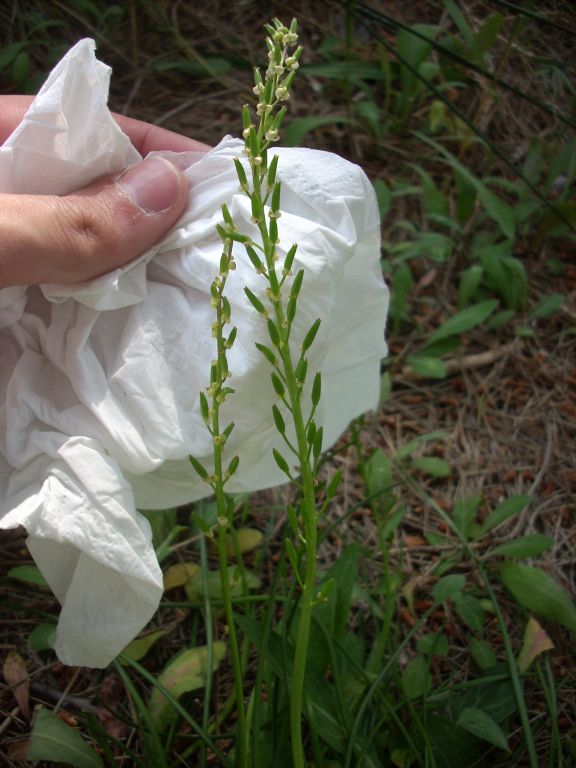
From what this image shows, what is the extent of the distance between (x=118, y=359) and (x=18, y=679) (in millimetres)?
494

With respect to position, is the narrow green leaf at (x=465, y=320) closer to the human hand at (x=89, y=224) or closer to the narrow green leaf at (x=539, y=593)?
the narrow green leaf at (x=539, y=593)

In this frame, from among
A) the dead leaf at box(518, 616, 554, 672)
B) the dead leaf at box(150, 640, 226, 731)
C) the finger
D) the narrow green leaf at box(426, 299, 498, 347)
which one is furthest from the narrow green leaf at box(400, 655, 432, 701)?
the finger

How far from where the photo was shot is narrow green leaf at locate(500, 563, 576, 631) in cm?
103

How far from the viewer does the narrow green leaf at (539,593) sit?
103 cm

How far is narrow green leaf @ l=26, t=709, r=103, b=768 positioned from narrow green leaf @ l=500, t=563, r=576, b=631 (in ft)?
1.90

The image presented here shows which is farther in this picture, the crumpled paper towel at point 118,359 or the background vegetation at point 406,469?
the background vegetation at point 406,469

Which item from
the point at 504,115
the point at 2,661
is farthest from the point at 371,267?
the point at 504,115

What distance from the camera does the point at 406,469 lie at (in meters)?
1.26

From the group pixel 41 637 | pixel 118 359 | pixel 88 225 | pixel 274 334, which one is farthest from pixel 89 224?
pixel 41 637

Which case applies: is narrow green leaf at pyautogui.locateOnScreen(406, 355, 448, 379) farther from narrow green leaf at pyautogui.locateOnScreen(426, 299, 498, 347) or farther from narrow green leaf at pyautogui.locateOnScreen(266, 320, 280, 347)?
narrow green leaf at pyautogui.locateOnScreen(266, 320, 280, 347)

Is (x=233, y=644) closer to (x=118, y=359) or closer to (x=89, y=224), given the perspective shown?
(x=118, y=359)

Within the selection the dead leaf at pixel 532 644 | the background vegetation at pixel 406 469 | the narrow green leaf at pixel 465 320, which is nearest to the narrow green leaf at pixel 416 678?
the background vegetation at pixel 406 469

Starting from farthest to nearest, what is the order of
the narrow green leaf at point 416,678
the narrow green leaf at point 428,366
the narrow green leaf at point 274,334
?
1. the narrow green leaf at point 428,366
2. the narrow green leaf at point 416,678
3. the narrow green leaf at point 274,334

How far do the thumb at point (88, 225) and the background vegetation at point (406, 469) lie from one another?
0.36 meters
